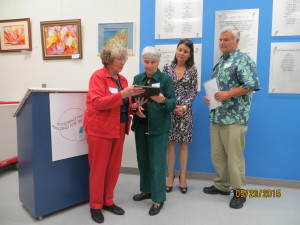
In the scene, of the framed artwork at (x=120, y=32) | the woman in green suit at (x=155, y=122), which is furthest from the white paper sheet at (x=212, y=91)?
the framed artwork at (x=120, y=32)

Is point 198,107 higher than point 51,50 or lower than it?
lower

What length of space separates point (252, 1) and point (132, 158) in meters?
2.27

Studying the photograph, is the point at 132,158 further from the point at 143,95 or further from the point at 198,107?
the point at 143,95

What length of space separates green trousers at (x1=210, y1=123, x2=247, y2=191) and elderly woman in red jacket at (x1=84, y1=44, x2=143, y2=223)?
914 mm

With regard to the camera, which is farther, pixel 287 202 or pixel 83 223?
pixel 287 202

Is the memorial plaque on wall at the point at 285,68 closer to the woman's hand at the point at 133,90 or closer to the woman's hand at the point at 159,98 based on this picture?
the woman's hand at the point at 159,98

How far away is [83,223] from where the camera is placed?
6.17 ft

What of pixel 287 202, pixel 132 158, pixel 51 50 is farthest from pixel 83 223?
pixel 51 50

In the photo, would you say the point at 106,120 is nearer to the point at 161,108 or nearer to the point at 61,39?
the point at 161,108

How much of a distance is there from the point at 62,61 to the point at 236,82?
2.24 metres

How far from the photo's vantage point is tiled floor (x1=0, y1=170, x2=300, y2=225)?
6.23 feet

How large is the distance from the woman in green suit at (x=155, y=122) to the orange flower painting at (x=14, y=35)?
7.09ft

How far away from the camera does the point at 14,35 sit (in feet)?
10.7

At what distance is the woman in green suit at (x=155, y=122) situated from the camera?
190 cm
